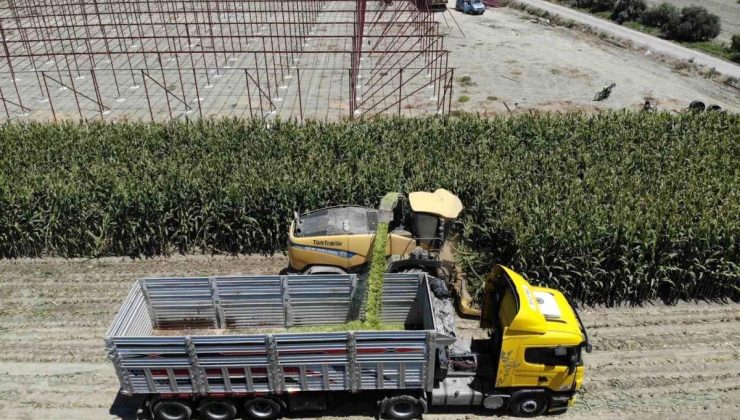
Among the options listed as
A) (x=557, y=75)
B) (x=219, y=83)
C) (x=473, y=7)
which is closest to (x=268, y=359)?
(x=219, y=83)

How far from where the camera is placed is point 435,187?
16.1 meters

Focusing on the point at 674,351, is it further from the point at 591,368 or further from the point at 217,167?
the point at 217,167

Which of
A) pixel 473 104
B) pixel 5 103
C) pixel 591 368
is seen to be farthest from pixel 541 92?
pixel 5 103

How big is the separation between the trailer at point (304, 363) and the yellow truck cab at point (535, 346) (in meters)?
0.04

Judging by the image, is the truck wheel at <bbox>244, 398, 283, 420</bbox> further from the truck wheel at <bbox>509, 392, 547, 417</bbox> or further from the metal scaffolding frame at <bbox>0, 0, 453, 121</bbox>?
the metal scaffolding frame at <bbox>0, 0, 453, 121</bbox>

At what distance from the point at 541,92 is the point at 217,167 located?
18882 millimetres

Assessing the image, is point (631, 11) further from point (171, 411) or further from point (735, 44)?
point (171, 411)

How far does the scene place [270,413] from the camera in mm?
10117

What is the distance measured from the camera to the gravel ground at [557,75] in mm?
27328

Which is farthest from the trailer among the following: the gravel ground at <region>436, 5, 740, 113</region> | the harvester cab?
the gravel ground at <region>436, 5, 740, 113</region>

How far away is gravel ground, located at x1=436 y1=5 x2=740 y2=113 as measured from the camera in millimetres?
27328

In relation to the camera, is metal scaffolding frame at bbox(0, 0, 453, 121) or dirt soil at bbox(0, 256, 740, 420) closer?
dirt soil at bbox(0, 256, 740, 420)

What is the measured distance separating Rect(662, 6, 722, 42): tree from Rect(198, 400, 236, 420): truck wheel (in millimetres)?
41489

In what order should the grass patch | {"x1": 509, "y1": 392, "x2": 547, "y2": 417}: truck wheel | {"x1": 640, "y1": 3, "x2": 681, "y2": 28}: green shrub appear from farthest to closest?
1. {"x1": 640, "y1": 3, "x2": 681, "y2": 28}: green shrub
2. the grass patch
3. {"x1": 509, "y1": 392, "x2": 547, "y2": 417}: truck wheel
